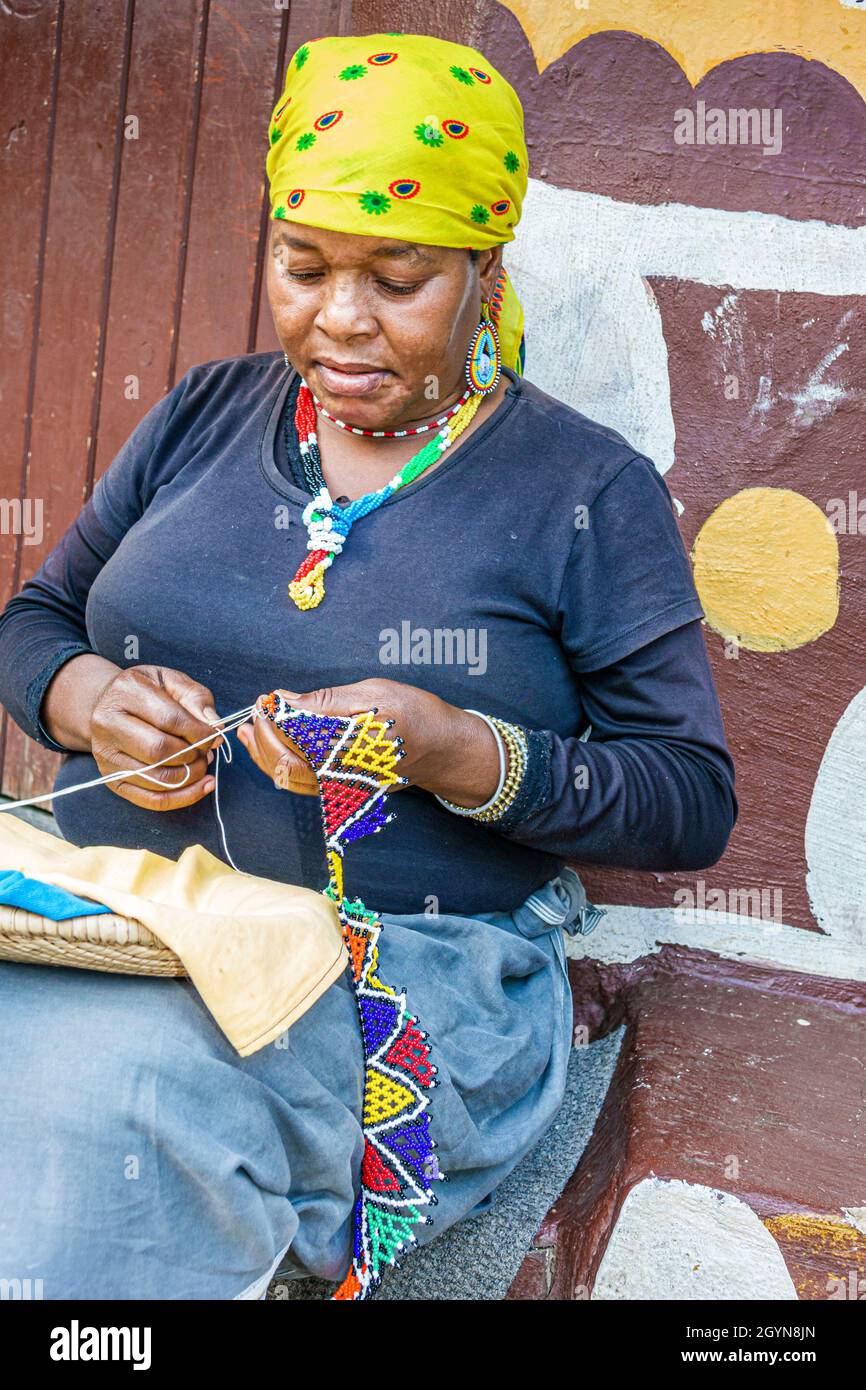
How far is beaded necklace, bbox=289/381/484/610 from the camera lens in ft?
5.83

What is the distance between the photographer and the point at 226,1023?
1330mm

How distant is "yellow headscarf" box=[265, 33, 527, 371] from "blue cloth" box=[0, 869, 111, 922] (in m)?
0.88

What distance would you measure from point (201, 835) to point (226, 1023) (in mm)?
527

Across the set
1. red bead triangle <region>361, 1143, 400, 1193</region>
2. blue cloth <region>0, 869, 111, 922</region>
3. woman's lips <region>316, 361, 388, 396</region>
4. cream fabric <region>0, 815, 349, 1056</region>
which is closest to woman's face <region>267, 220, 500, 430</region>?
woman's lips <region>316, 361, 388, 396</region>

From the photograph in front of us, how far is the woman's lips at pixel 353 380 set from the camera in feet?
5.76

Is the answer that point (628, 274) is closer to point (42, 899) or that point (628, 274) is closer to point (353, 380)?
point (353, 380)

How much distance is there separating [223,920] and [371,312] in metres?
0.80

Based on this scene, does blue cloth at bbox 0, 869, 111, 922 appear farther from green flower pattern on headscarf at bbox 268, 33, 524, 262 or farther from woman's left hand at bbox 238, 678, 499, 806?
green flower pattern on headscarf at bbox 268, 33, 524, 262

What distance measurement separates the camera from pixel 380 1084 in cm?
153

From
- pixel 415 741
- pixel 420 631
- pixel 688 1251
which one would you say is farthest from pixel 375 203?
pixel 688 1251

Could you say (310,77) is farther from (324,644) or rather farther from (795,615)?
(795,615)

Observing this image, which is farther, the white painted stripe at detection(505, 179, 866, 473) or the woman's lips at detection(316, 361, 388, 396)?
the white painted stripe at detection(505, 179, 866, 473)
